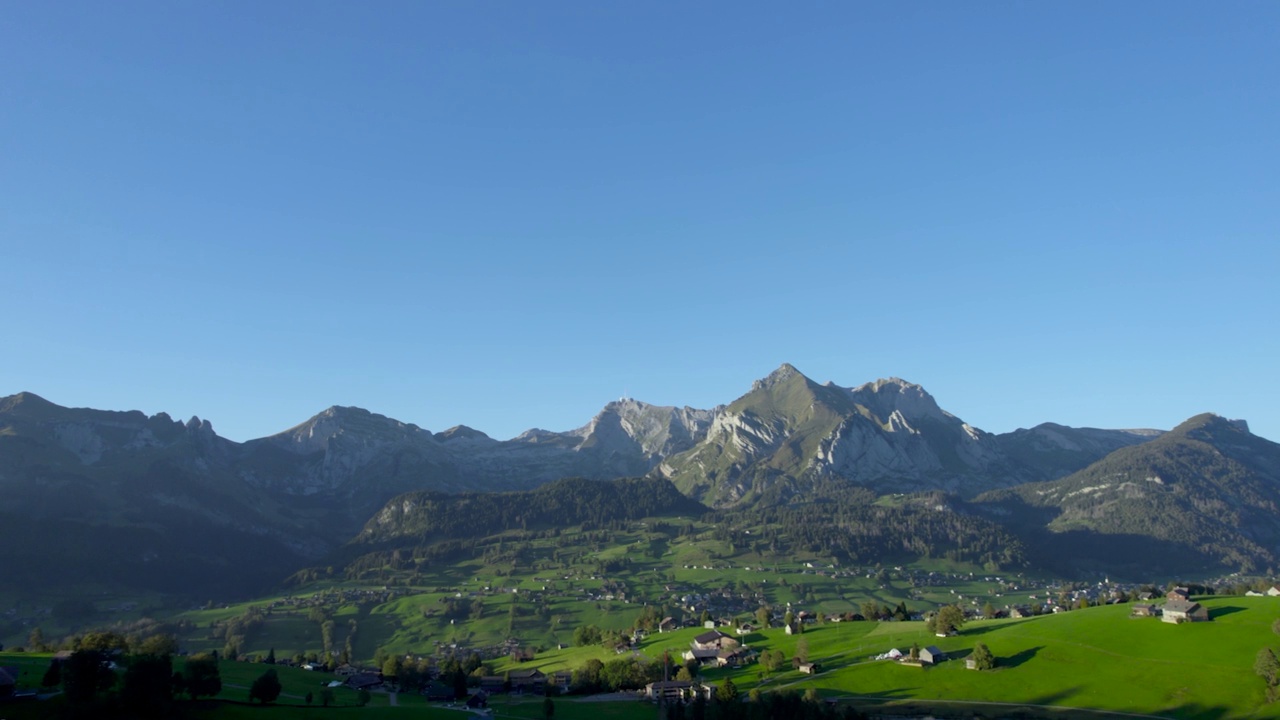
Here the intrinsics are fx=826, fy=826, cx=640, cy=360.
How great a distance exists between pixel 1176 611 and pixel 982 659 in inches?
1566

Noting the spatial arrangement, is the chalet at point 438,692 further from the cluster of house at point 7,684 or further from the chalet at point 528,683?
the cluster of house at point 7,684

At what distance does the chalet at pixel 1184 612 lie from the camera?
4889 inches

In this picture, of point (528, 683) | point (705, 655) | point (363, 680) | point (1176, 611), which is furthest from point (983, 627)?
point (363, 680)

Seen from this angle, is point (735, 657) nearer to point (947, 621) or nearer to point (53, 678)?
point (947, 621)

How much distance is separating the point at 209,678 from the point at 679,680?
194 feet

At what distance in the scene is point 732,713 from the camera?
9056 centimetres

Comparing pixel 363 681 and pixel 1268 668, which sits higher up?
pixel 1268 668

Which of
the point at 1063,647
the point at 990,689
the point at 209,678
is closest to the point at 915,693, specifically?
the point at 990,689

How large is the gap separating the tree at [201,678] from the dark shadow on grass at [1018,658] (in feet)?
323

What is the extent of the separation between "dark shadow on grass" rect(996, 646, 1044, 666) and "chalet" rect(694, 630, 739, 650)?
138 feet

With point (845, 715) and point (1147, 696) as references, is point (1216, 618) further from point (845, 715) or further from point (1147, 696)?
point (845, 715)

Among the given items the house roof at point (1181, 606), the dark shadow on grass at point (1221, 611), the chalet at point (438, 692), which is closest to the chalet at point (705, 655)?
the chalet at point (438, 692)

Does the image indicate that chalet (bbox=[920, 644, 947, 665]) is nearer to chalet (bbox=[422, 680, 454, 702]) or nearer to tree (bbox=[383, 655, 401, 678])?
chalet (bbox=[422, 680, 454, 702])

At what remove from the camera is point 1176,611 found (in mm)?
125688
